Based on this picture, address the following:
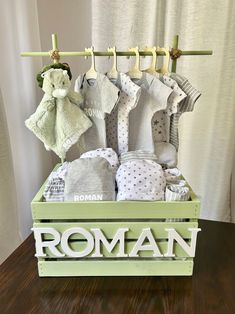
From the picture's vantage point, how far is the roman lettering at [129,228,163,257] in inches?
24.6

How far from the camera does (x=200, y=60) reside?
115cm

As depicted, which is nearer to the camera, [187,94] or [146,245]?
[146,245]

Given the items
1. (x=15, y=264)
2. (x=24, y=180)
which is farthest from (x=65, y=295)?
(x=24, y=180)

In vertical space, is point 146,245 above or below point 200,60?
below

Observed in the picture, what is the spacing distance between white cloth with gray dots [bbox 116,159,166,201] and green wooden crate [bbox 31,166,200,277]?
0.05 ft

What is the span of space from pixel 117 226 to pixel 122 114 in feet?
1.01

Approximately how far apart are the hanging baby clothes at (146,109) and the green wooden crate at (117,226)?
227 millimetres

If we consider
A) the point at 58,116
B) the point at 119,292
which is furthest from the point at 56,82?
the point at 119,292

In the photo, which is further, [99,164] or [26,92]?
[26,92]

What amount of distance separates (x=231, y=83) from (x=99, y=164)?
819mm

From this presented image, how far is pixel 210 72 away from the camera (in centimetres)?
116

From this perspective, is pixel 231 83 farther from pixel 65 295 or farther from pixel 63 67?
pixel 65 295

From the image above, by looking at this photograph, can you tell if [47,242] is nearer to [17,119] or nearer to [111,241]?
[111,241]

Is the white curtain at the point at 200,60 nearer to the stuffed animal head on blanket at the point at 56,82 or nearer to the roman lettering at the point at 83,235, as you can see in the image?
the stuffed animal head on blanket at the point at 56,82
